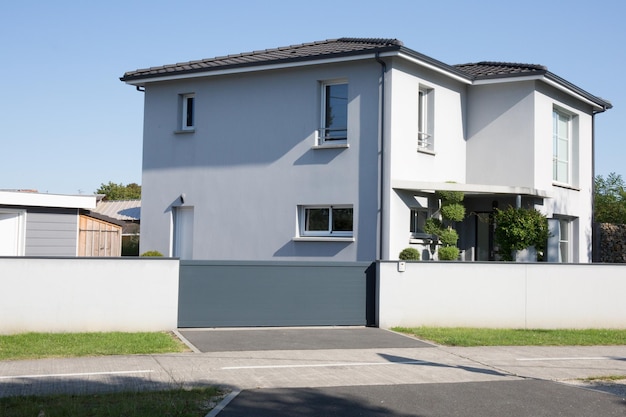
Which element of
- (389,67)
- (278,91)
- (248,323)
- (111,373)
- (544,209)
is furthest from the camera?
(544,209)

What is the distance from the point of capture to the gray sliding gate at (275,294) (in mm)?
15570

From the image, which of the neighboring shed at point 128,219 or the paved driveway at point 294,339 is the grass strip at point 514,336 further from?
the neighboring shed at point 128,219

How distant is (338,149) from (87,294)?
8.08m

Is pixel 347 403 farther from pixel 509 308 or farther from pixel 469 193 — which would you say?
pixel 469 193

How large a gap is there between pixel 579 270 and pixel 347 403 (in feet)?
33.5

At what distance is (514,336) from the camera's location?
15570 millimetres

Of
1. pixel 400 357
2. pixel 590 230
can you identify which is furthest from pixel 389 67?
pixel 590 230

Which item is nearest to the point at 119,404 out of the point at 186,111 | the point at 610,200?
the point at 186,111

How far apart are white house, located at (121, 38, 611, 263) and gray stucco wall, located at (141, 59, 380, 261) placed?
4cm

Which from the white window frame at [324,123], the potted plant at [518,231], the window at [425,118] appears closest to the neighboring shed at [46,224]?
the white window frame at [324,123]

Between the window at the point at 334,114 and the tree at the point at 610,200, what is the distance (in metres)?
16.7

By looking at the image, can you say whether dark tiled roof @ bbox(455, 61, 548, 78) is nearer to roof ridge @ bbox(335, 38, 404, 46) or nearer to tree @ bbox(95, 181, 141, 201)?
roof ridge @ bbox(335, 38, 404, 46)

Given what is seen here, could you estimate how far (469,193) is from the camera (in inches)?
819

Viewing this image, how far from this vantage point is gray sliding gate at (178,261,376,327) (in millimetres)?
15570
